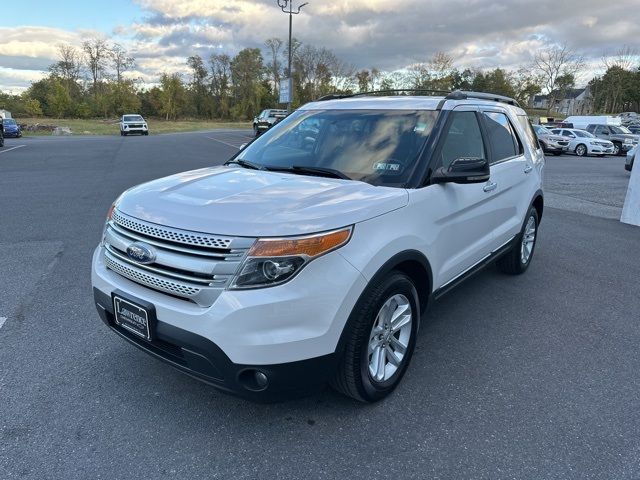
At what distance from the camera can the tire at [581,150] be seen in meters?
26.4

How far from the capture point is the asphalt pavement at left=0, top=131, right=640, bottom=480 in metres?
2.41

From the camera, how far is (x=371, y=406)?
2881mm

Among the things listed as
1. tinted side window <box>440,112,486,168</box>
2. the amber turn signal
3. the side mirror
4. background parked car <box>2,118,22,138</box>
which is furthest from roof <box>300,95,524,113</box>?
background parked car <box>2,118,22,138</box>

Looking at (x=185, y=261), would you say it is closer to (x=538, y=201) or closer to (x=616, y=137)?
(x=538, y=201)

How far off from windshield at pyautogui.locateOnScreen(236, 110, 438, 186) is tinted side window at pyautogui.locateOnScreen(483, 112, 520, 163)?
1.06 meters

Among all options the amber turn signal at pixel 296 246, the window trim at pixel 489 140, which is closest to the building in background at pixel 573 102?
the window trim at pixel 489 140

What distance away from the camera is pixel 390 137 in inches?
134

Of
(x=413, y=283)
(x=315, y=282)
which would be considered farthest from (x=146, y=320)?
(x=413, y=283)

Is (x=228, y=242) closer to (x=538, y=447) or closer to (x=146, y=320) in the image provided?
(x=146, y=320)

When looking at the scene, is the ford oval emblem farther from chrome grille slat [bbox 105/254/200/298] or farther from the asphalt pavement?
the asphalt pavement

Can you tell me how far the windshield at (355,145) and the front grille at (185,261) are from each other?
1.21 metres

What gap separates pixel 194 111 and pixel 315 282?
88.9 metres

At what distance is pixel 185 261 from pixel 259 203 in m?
0.50

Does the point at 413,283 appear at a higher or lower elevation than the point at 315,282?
lower
